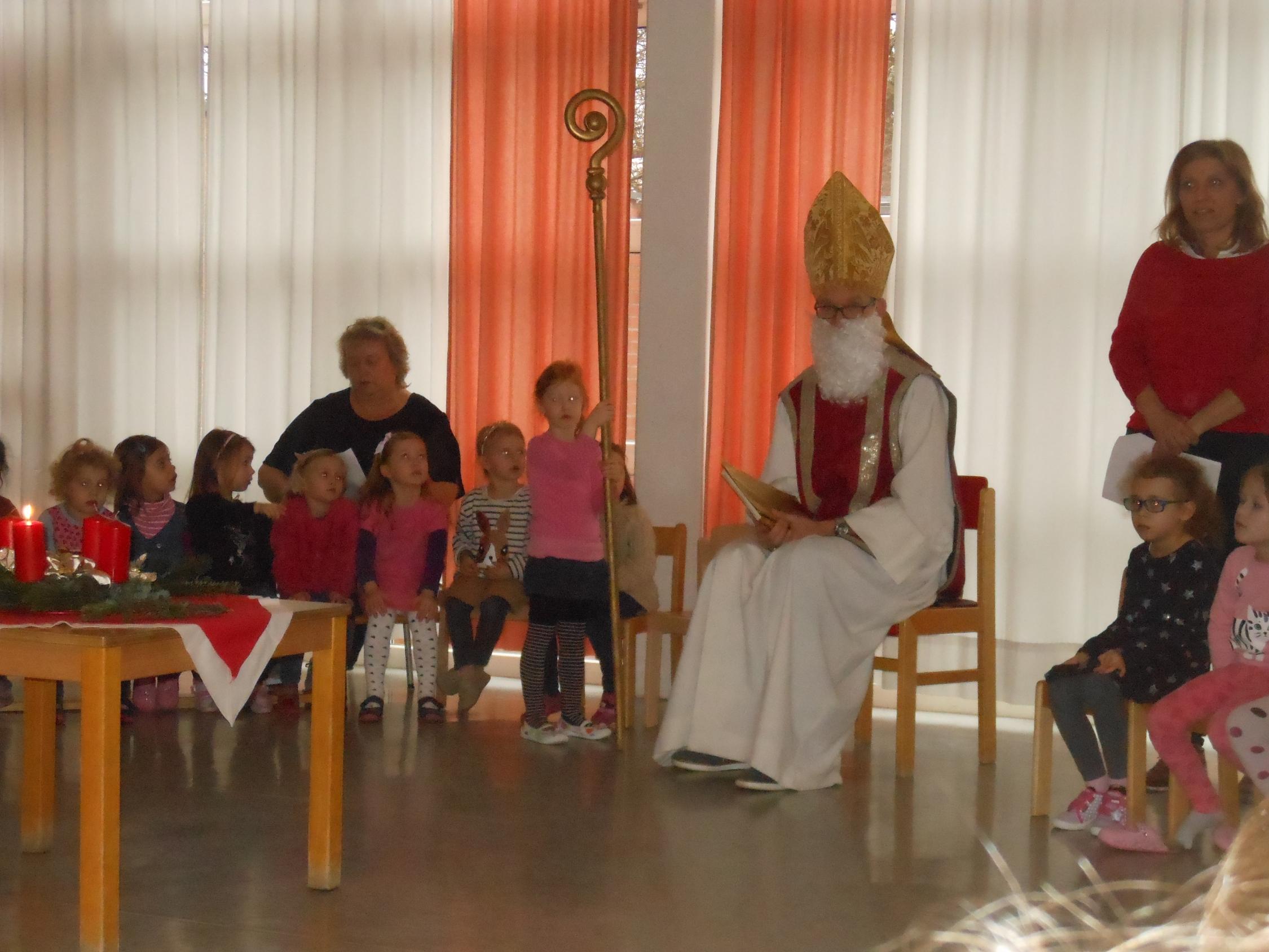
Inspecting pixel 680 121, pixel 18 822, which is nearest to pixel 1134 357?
pixel 680 121

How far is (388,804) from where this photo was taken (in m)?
3.47

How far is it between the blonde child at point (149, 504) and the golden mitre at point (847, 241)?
248 centimetres

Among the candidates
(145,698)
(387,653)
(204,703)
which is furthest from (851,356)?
(145,698)

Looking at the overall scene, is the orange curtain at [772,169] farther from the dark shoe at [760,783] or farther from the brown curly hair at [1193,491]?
the brown curly hair at [1193,491]

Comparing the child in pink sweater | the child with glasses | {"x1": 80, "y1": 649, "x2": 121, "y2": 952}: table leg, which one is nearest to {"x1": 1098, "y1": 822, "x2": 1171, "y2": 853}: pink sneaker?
the child in pink sweater

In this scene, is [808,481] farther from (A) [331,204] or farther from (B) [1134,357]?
(A) [331,204]

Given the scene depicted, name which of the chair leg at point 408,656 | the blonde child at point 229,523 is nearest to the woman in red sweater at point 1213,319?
the chair leg at point 408,656

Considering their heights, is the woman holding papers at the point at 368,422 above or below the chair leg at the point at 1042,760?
above

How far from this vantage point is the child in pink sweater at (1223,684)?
10.3ft

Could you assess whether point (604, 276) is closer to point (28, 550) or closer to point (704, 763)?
point (704, 763)

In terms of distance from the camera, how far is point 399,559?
4906 mm

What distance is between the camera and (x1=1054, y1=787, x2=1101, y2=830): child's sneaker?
339 centimetres

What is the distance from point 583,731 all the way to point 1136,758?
6.04ft

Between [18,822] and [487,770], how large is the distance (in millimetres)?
1254
